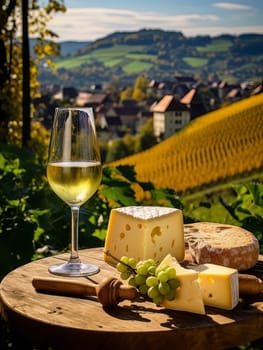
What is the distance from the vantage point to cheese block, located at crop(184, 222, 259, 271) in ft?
5.70

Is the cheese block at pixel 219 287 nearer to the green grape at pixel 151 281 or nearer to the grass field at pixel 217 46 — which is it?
the green grape at pixel 151 281

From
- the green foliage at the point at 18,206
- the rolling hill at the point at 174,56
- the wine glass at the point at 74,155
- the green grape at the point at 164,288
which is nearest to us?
the green grape at the point at 164,288

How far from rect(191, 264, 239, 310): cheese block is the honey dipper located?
0.51ft

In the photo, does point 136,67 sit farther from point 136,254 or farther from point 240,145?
point 136,254

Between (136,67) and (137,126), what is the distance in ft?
1.61

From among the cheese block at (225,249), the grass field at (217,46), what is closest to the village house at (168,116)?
the grass field at (217,46)

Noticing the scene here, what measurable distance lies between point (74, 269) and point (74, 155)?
30 cm

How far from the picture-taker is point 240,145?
4684 mm

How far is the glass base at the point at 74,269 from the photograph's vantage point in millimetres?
1737

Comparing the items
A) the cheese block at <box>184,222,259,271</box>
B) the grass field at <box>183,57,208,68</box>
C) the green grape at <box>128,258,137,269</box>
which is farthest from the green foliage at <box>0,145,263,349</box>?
the grass field at <box>183,57,208,68</box>

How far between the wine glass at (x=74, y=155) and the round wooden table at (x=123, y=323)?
0.75 feet

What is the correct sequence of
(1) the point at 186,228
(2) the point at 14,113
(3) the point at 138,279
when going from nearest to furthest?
(3) the point at 138,279 → (1) the point at 186,228 → (2) the point at 14,113

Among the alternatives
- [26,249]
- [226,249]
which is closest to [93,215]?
[26,249]

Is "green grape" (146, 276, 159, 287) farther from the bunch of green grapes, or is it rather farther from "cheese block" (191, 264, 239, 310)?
"cheese block" (191, 264, 239, 310)
